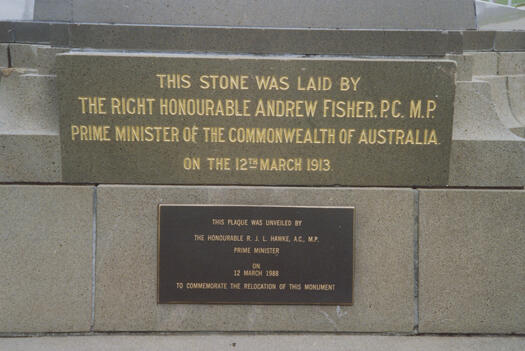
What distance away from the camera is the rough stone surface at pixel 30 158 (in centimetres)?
388

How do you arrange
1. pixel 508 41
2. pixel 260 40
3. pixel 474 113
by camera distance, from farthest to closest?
pixel 508 41
pixel 260 40
pixel 474 113

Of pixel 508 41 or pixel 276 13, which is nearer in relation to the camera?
pixel 276 13

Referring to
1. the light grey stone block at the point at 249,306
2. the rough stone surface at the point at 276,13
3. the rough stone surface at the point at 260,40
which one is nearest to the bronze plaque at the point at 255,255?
the light grey stone block at the point at 249,306

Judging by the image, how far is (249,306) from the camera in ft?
13.0

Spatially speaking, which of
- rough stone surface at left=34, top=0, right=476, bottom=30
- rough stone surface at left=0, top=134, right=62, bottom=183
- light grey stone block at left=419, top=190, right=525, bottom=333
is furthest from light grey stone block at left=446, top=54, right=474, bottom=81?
rough stone surface at left=0, top=134, right=62, bottom=183

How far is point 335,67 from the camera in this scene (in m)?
3.87

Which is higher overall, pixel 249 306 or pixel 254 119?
pixel 254 119

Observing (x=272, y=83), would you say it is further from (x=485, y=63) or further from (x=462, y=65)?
(x=485, y=63)

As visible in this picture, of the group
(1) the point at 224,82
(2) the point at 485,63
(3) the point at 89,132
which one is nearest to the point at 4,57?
(3) the point at 89,132

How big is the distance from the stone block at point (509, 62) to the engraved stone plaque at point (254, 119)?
3384 mm

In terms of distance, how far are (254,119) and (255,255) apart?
1.15m

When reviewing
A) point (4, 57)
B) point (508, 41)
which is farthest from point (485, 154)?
point (4, 57)

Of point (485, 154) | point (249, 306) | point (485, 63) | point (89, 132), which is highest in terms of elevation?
point (485, 63)

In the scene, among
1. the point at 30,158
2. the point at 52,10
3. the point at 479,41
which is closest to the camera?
the point at 30,158
